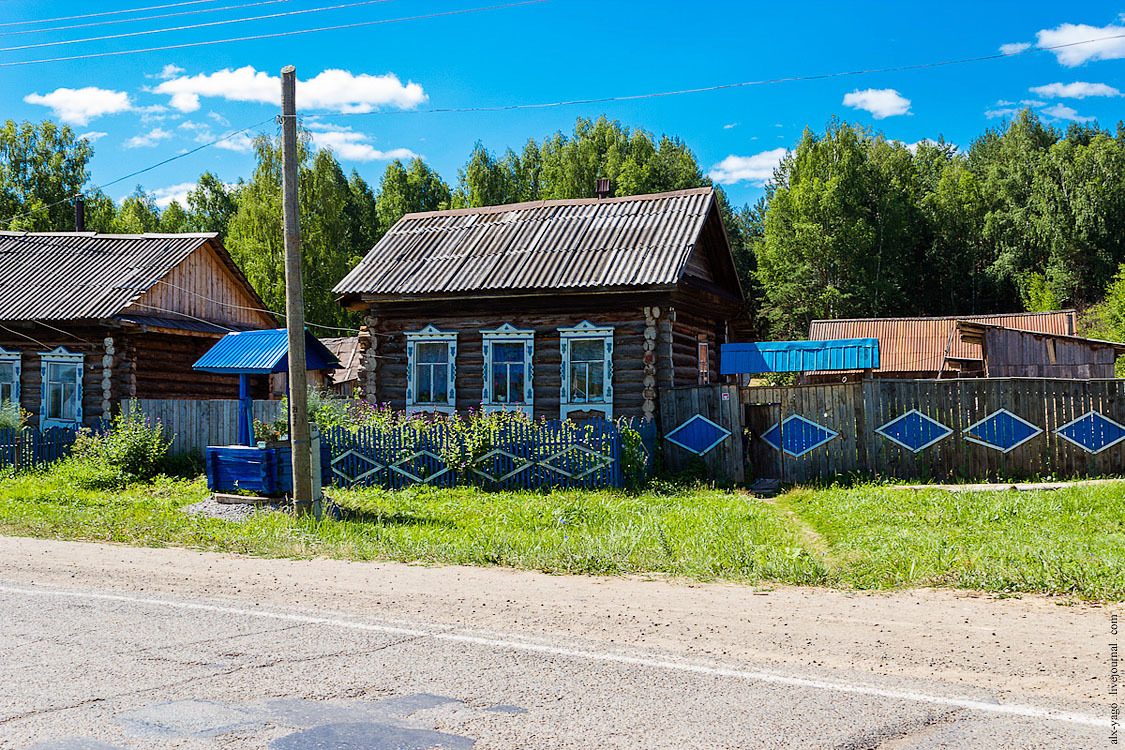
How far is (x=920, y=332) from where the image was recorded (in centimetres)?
3856

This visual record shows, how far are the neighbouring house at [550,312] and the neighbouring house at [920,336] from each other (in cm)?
1580

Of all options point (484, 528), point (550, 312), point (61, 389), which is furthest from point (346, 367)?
point (484, 528)

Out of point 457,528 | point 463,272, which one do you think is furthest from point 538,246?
point 457,528

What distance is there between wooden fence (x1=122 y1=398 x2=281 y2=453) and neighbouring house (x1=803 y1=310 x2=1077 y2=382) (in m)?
22.4

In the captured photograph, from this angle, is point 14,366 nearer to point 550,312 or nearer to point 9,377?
point 9,377

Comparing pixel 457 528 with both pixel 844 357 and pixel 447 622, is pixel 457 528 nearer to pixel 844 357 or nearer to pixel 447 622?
pixel 447 622

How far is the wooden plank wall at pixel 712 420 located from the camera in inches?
627

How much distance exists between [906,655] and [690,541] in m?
4.49

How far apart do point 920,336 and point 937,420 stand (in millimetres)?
25316

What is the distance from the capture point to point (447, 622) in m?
6.74

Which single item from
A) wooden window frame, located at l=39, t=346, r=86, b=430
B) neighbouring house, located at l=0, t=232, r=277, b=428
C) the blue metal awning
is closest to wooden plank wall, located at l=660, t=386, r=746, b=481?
the blue metal awning

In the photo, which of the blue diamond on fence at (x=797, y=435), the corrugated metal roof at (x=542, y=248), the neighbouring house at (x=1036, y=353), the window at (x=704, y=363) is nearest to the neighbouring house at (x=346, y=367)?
the corrugated metal roof at (x=542, y=248)

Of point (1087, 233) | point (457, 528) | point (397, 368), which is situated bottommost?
point (457, 528)

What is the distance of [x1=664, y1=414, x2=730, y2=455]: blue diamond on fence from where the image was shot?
16156mm
